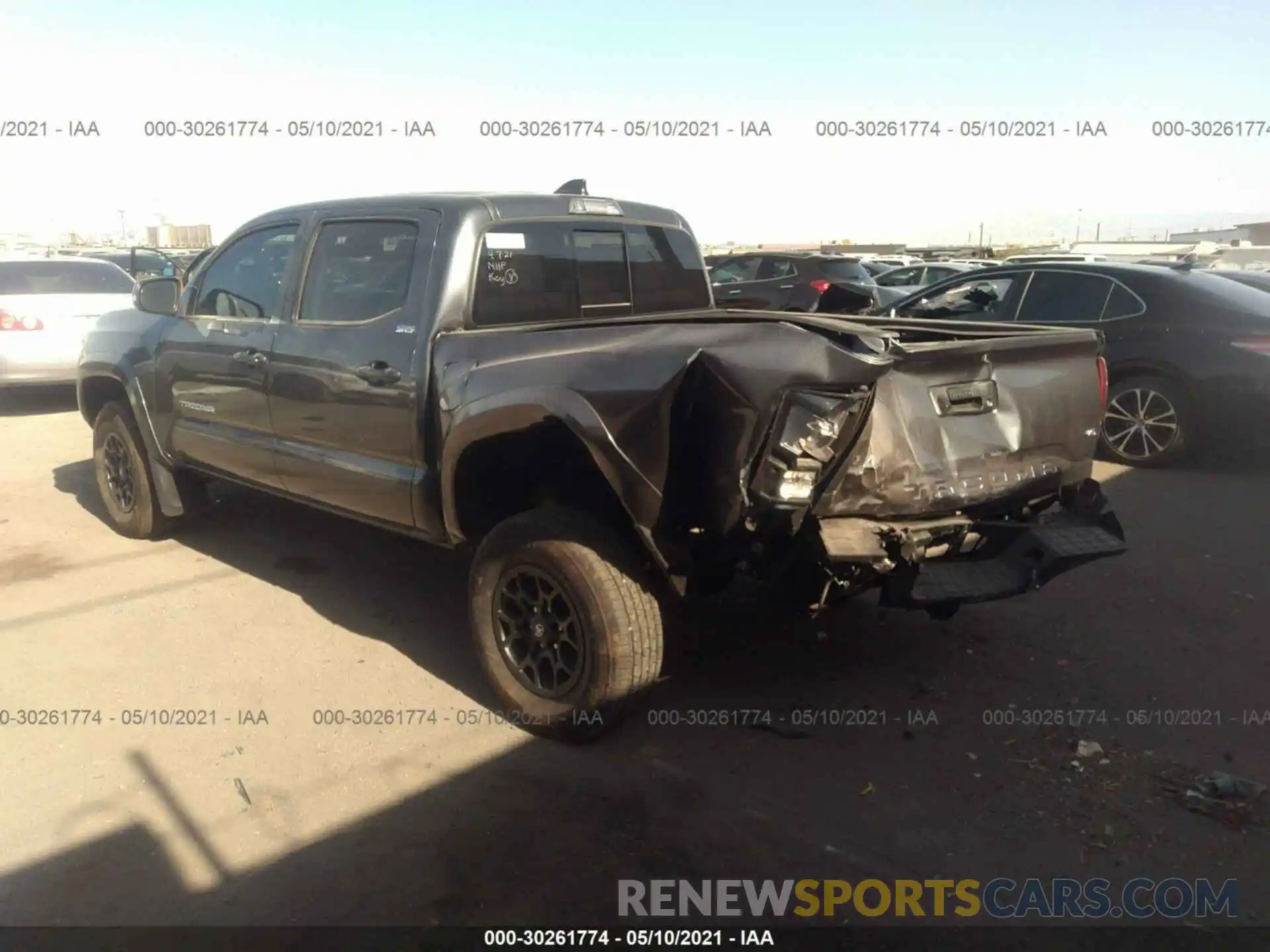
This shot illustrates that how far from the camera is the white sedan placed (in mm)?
10156

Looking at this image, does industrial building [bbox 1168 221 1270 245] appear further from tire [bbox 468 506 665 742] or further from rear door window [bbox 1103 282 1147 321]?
tire [bbox 468 506 665 742]

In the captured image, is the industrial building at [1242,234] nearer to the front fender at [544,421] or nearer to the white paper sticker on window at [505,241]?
the white paper sticker on window at [505,241]

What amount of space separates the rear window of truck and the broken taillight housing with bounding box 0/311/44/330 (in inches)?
319

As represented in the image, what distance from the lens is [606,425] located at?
3223mm

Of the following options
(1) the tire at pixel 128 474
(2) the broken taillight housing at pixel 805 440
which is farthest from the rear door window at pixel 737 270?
(2) the broken taillight housing at pixel 805 440

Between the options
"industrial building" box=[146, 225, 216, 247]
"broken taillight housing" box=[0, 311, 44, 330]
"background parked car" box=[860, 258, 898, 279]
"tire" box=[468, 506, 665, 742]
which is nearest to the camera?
"tire" box=[468, 506, 665, 742]

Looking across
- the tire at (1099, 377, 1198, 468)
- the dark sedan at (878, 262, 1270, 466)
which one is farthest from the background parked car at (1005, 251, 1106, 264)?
the tire at (1099, 377, 1198, 468)

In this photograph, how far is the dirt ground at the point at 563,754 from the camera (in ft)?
9.73

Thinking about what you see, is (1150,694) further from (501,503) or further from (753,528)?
(501,503)

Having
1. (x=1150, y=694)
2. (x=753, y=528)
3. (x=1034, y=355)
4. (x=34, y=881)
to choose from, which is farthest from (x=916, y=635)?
(x=34, y=881)

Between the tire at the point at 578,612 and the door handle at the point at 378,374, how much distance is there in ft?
2.54

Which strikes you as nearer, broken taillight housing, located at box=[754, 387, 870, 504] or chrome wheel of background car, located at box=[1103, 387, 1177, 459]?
broken taillight housing, located at box=[754, 387, 870, 504]

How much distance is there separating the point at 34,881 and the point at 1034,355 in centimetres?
368

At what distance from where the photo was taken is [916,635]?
15.3 feet
